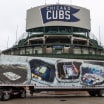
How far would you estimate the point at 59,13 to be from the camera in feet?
235

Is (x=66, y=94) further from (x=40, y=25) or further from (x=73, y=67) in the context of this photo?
(x=40, y=25)

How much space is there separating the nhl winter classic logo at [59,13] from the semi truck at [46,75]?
1642 inches

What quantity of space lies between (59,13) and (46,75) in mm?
45478

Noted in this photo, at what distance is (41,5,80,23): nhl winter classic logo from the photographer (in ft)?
235

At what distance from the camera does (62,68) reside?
1144 inches

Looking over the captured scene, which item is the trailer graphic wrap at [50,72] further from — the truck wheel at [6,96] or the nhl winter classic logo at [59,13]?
the nhl winter classic logo at [59,13]

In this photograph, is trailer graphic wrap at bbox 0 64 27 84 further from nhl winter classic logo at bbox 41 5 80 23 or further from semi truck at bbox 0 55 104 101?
nhl winter classic logo at bbox 41 5 80 23

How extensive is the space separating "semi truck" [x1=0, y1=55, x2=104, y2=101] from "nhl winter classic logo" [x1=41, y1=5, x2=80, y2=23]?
4170 centimetres

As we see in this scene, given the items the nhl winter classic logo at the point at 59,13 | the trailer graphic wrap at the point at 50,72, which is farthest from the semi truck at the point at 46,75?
the nhl winter classic logo at the point at 59,13

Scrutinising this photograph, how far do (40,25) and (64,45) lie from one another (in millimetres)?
11493

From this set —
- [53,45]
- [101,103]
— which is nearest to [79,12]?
[53,45]

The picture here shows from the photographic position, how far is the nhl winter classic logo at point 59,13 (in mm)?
71562

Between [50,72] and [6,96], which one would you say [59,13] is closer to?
[50,72]

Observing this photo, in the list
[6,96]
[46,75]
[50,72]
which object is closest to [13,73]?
[6,96]
